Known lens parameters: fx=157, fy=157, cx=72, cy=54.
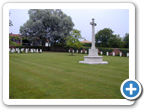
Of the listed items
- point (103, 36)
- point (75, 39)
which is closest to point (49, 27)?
point (75, 39)

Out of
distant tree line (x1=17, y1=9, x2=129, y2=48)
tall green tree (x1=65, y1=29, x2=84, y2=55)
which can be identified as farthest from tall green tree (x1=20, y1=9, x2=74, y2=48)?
tall green tree (x1=65, y1=29, x2=84, y2=55)

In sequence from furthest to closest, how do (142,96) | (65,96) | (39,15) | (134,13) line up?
1. (39,15)
2. (65,96)
3. (134,13)
4. (142,96)

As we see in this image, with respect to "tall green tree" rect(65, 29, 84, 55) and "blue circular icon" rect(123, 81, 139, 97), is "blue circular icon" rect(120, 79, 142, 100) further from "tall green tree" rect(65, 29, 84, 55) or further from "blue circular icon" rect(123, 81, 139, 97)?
"tall green tree" rect(65, 29, 84, 55)

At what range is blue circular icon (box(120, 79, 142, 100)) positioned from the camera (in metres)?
3.53

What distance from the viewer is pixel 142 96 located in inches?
141

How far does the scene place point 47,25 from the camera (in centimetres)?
3356

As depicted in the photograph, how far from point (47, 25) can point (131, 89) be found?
31483 millimetres

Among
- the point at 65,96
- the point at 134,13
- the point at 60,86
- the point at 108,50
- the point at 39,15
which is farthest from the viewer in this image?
the point at 39,15

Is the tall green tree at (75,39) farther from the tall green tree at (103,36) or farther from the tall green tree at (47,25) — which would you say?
the tall green tree at (103,36)

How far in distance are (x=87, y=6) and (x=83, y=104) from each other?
250 cm

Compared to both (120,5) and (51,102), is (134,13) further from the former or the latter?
(51,102)

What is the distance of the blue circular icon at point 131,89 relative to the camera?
11.6ft

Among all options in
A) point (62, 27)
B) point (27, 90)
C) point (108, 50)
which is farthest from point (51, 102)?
point (62, 27)

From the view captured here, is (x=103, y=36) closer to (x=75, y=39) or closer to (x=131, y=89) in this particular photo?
(x=75, y=39)
